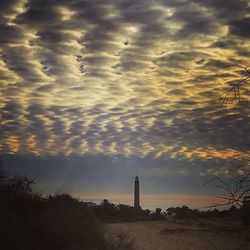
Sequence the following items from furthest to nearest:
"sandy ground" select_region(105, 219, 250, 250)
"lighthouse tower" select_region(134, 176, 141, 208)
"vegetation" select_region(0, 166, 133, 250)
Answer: "lighthouse tower" select_region(134, 176, 141, 208), "sandy ground" select_region(105, 219, 250, 250), "vegetation" select_region(0, 166, 133, 250)

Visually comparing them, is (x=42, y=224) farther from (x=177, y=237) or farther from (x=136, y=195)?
(x=136, y=195)

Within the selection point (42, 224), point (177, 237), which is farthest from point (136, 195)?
point (42, 224)

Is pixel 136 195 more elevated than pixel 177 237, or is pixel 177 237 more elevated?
pixel 136 195

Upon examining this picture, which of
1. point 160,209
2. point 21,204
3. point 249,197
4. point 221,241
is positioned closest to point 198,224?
point 221,241

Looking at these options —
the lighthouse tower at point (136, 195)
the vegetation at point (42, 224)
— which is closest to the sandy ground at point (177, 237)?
the vegetation at point (42, 224)

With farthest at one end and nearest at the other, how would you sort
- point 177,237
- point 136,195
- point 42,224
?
point 136,195 → point 177,237 → point 42,224

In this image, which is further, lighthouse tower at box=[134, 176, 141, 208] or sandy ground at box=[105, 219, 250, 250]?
lighthouse tower at box=[134, 176, 141, 208]

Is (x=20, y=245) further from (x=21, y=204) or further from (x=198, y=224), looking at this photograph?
(x=198, y=224)

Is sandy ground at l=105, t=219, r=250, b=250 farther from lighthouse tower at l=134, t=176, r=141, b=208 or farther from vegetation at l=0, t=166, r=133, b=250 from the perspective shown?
lighthouse tower at l=134, t=176, r=141, b=208

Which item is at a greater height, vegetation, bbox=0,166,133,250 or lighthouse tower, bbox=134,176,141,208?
lighthouse tower, bbox=134,176,141,208

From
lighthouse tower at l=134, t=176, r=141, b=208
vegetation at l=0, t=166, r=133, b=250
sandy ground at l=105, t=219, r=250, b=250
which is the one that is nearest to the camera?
vegetation at l=0, t=166, r=133, b=250

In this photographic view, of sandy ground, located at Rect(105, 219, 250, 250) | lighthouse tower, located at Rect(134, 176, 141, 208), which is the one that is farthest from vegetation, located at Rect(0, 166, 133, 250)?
lighthouse tower, located at Rect(134, 176, 141, 208)

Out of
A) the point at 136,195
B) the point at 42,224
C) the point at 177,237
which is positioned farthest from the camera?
the point at 136,195

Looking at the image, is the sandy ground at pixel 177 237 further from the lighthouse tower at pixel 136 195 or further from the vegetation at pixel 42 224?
the lighthouse tower at pixel 136 195
